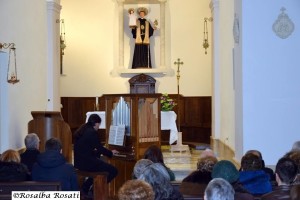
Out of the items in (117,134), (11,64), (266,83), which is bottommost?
(117,134)

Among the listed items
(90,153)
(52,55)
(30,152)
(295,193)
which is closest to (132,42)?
(52,55)

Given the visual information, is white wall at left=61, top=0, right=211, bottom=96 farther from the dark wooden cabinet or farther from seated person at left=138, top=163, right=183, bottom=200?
seated person at left=138, top=163, right=183, bottom=200

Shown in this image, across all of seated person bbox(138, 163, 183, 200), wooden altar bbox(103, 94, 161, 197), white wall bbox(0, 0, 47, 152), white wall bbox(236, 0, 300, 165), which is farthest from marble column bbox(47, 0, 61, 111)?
seated person bbox(138, 163, 183, 200)

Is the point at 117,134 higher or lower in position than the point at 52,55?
lower

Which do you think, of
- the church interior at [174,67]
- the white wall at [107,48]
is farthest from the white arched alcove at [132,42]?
the white wall at [107,48]

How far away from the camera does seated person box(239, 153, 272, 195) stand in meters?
5.15

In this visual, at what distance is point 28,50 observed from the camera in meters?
10.2

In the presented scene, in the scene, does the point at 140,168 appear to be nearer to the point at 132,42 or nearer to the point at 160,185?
the point at 160,185

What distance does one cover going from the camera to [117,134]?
8492 millimetres

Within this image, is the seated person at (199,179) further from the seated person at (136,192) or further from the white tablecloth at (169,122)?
the white tablecloth at (169,122)

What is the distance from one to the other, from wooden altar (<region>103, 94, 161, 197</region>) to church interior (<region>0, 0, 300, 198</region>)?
1.9 inches

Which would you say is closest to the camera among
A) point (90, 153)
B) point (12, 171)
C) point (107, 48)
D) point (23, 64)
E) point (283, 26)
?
point (12, 171)

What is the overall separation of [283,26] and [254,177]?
3071 mm

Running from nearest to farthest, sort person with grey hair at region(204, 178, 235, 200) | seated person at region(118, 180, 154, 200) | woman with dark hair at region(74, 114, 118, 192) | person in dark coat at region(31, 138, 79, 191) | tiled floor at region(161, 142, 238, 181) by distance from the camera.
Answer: seated person at region(118, 180, 154, 200), person with grey hair at region(204, 178, 235, 200), person in dark coat at region(31, 138, 79, 191), woman with dark hair at region(74, 114, 118, 192), tiled floor at region(161, 142, 238, 181)
